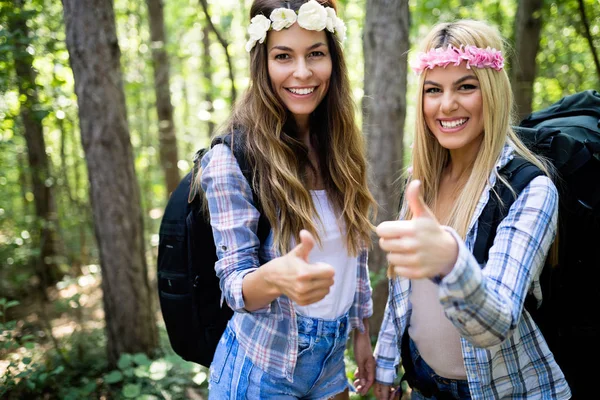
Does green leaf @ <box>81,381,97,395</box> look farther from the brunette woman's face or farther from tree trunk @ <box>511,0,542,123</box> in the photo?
tree trunk @ <box>511,0,542,123</box>

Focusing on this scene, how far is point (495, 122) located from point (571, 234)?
1.84ft

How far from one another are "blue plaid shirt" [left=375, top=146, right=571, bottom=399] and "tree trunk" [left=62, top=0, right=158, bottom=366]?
2765 millimetres

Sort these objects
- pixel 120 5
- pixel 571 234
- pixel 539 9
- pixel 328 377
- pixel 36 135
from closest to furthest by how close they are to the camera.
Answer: pixel 571 234
pixel 328 377
pixel 539 9
pixel 36 135
pixel 120 5

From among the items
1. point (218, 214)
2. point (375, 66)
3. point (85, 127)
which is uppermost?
point (375, 66)

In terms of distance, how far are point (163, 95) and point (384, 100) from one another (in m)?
6.30

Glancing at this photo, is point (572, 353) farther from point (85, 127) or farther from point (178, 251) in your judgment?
point (85, 127)

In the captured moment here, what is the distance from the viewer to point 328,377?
1939 millimetres

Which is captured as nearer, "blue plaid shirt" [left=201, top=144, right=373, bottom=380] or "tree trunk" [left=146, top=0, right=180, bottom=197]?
"blue plaid shirt" [left=201, top=144, right=373, bottom=380]

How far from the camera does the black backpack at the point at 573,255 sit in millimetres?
1708

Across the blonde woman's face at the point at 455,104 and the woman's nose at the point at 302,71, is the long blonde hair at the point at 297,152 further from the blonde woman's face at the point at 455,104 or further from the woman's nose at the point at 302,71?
the blonde woman's face at the point at 455,104

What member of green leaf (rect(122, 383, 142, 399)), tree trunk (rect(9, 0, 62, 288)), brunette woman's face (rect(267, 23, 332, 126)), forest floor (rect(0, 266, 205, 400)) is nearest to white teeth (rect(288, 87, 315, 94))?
brunette woman's face (rect(267, 23, 332, 126))

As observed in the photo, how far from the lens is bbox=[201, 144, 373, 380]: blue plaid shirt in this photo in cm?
157

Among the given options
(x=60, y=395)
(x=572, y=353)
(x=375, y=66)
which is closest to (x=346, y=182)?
(x=572, y=353)

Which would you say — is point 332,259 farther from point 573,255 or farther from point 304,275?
point 573,255
